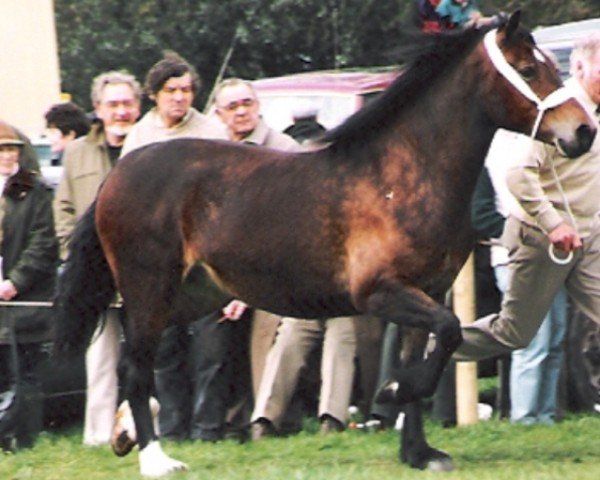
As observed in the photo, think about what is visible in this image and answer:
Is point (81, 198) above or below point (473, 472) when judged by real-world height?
above

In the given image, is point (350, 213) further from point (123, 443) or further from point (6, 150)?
point (6, 150)

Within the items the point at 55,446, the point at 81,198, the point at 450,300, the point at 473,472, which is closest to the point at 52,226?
the point at 81,198

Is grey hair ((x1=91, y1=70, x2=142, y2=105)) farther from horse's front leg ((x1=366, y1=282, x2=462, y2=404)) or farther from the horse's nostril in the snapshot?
the horse's nostril

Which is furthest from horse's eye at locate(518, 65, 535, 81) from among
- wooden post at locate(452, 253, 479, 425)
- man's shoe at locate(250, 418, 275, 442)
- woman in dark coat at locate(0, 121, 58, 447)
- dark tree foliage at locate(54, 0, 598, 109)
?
dark tree foliage at locate(54, 0, 598, 109)

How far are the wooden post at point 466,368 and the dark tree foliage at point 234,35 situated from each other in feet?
38.3

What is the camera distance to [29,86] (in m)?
20.1

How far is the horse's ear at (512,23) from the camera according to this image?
32.1ft

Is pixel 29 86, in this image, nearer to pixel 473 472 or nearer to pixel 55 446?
pixel 55 446

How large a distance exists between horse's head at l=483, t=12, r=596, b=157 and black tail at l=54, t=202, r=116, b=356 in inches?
97.2

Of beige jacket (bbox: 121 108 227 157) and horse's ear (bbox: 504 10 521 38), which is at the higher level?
horse's ear (bbox: 504 10 521 38)

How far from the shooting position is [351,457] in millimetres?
10742

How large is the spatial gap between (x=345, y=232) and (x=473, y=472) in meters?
1.38

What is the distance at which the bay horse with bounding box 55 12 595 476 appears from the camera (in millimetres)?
9859

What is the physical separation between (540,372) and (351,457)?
5.64ft
